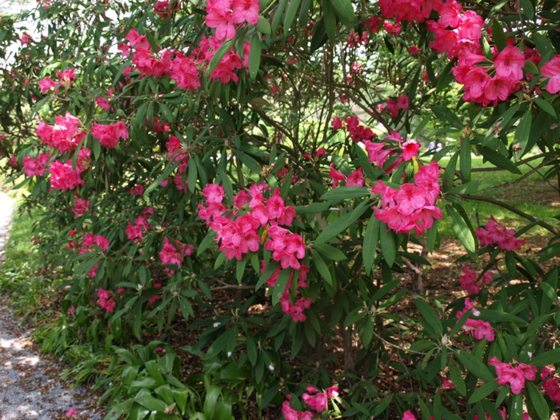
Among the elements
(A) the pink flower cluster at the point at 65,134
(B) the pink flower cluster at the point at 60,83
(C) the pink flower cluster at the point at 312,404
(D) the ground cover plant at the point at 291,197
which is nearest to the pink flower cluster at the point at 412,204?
(D) the ground cover plant at the point at 291,197

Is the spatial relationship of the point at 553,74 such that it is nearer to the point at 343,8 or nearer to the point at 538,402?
the point at 343,8

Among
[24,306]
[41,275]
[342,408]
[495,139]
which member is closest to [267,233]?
[495,139]

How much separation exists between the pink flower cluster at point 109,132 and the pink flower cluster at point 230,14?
96cm

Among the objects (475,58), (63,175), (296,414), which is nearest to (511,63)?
(475,58)

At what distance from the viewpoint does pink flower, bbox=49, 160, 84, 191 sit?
244 cm

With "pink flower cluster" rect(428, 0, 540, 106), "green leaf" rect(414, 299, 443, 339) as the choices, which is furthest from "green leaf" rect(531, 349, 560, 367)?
"pink flower cluster" rect(428, 0, 540, 106)

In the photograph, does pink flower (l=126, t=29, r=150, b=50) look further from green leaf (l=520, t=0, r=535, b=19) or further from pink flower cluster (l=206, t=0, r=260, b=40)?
green leaf (l=520, t=0, r=535, b=19)

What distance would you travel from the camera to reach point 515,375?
60.0 inches

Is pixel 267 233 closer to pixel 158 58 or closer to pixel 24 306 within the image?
pixel 158 58

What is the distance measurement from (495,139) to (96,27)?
2.82 m

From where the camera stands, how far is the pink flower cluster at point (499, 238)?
2.12 meters

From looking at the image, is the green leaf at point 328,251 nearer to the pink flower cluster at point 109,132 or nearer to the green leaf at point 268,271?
the green leaf at point 268,271

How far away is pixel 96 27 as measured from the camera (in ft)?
11.3

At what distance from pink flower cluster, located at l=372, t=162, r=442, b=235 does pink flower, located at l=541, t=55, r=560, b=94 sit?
324 mm
